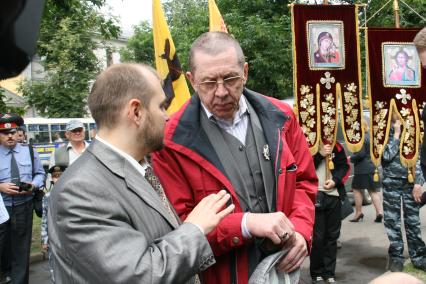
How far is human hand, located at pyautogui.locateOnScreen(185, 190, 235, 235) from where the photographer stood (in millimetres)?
1723

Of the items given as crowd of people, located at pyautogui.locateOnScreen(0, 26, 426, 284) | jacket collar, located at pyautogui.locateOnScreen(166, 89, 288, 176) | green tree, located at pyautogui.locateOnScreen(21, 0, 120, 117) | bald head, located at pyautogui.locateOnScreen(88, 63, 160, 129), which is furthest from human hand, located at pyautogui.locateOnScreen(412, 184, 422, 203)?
green tree, located at pyautogui.locateOnScreen(21, 0, 120, 117)

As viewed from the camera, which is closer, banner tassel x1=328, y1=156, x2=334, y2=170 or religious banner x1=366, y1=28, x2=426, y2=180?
banner tassel x1=328, y1=156, x2=334, y2=170

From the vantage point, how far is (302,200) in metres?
2.47

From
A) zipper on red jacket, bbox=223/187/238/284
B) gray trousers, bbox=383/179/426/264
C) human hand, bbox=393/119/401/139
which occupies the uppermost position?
human hand, bbox=393/119/401/139

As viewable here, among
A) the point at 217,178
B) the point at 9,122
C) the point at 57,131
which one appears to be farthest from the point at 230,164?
the point at 57,131

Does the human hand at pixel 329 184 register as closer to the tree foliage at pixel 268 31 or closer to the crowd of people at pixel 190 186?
the crowd of people at pixel 190 186

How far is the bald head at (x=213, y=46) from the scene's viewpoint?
230 centimetres

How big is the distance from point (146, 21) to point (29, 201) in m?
36.9

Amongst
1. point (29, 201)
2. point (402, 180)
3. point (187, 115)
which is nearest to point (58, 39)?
point (29, 201)

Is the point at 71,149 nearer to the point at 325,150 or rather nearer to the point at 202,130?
the point at 325,150

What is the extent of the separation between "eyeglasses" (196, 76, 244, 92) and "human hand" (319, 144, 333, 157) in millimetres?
3213

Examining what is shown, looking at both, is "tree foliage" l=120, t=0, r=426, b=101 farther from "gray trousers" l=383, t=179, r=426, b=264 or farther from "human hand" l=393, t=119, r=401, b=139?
"gray trousers" l=383, t=179, r=426, b=264

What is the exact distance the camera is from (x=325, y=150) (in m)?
5.33

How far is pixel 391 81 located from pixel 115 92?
468 cm
